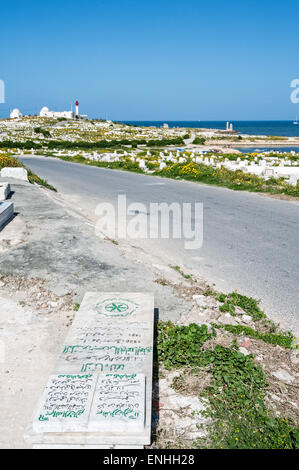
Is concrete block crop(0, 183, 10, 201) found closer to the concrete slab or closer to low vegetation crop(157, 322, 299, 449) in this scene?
the concrete slab

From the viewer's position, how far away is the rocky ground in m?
3.06

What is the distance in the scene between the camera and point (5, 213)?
8477 millimetres

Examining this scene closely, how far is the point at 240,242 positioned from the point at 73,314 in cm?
448

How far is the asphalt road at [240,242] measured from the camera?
217 inches

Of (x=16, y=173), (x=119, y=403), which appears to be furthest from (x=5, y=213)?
(x=16, y=173)

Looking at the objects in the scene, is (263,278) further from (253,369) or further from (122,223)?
(122,223)

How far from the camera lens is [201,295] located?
17.0 feet

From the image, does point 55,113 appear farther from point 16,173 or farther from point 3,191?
point 3,191

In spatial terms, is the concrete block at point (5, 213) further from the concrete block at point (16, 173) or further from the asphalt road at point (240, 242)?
the concrete block at point (16, 173)

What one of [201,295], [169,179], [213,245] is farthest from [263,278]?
[169,179]

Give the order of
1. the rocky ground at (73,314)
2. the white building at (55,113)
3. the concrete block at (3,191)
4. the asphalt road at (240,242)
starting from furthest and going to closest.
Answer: the white building at (55,113), the concrete block at (3,191), the asphalt road at (240,242), the rocky ground at (73,314)

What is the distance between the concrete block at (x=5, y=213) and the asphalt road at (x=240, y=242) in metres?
2.50

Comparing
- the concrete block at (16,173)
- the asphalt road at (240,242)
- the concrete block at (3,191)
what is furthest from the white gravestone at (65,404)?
the concrete block at (16,173)

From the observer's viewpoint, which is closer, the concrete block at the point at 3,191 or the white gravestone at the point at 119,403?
the white gravestone at the point at 119,403
